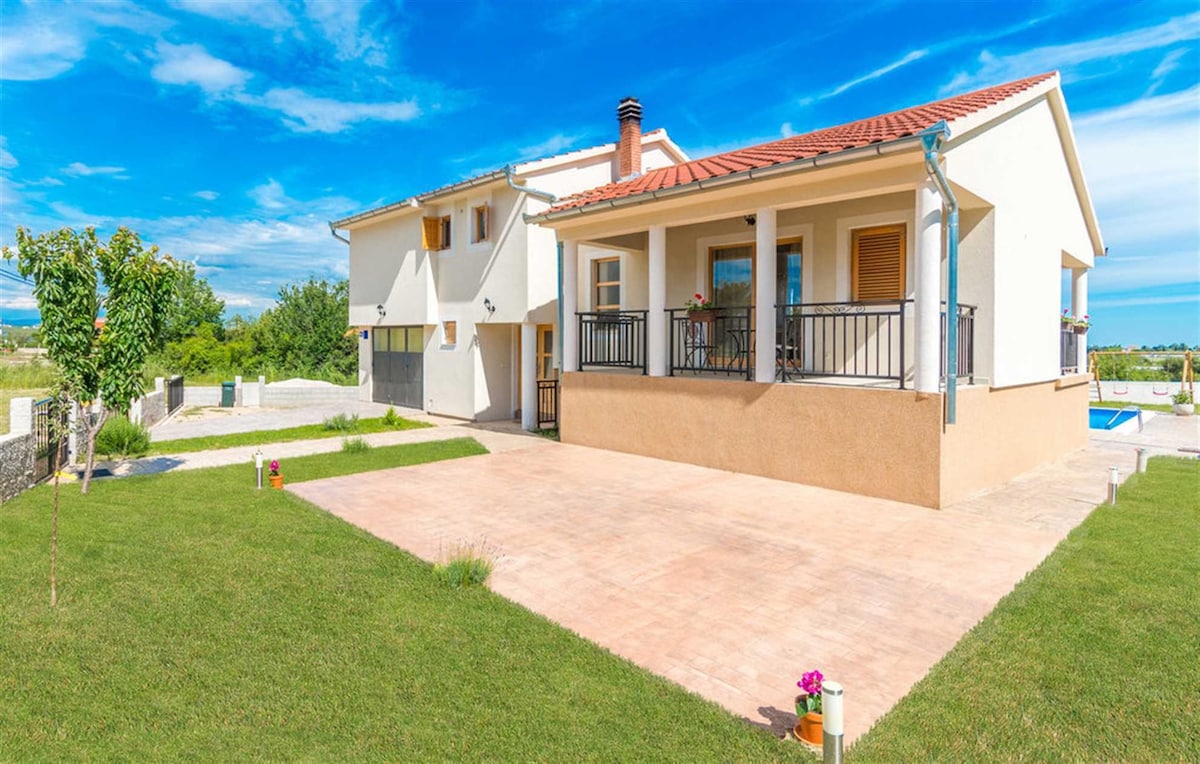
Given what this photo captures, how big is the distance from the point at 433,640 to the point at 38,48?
19520 mm

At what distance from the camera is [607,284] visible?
1555cm

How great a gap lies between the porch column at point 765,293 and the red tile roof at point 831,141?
3.15 feet

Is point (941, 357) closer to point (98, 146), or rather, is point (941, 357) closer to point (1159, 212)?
point (1159, 212)

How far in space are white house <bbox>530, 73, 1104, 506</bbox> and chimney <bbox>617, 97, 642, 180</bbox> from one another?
2988mm

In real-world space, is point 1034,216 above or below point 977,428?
above

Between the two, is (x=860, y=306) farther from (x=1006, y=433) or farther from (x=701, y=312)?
(x=1006, y=433)

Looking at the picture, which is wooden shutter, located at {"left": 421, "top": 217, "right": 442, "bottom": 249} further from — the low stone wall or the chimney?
the low stone wall

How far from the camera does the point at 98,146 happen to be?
3097cm

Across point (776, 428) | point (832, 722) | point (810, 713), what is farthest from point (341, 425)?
point (832, 722)

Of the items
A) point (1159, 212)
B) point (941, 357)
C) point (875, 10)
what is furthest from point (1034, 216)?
point (1159, 212)

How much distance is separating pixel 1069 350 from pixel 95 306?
18.8 metres


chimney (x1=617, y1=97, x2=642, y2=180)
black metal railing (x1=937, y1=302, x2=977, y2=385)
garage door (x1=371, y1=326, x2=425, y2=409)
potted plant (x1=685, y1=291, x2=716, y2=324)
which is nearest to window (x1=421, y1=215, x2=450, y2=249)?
garage door (x1=371, y1=326, x2=425, y2=409)

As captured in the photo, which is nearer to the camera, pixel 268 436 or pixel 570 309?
pixel 570 309

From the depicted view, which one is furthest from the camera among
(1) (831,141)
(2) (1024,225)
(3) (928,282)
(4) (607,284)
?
(4) (607,284)
